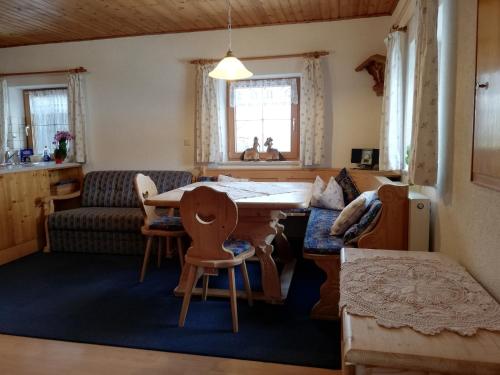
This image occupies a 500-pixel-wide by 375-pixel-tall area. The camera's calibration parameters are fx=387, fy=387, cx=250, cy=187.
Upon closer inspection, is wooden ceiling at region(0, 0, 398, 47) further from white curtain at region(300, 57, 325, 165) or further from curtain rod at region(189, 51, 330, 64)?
white curtain at region(300, 57, 325, 165)

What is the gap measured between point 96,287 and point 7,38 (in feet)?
11.7

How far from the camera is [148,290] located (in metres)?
3.08

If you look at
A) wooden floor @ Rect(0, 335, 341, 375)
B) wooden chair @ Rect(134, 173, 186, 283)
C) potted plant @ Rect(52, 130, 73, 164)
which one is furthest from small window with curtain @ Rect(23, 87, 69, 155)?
wooden floor @ Rect(0, 335, 341, 375)

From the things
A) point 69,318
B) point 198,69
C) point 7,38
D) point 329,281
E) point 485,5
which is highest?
point 7,38

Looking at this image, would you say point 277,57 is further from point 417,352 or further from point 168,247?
point 417,352

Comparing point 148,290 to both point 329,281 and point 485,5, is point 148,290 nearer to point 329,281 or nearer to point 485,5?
point 329,281

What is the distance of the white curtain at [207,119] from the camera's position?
4520mm

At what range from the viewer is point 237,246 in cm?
255

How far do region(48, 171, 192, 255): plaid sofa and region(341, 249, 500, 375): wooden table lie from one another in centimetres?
316

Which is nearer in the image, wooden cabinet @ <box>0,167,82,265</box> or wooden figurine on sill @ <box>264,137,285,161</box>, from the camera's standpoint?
wooden cabinet @ <box>0,167,82,265</box>

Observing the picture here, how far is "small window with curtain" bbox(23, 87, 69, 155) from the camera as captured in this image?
17.1 feet

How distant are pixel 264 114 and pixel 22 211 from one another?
288cm

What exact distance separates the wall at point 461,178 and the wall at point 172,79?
2.12 meters

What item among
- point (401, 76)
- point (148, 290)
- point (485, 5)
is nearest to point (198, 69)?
point (401, 76)
